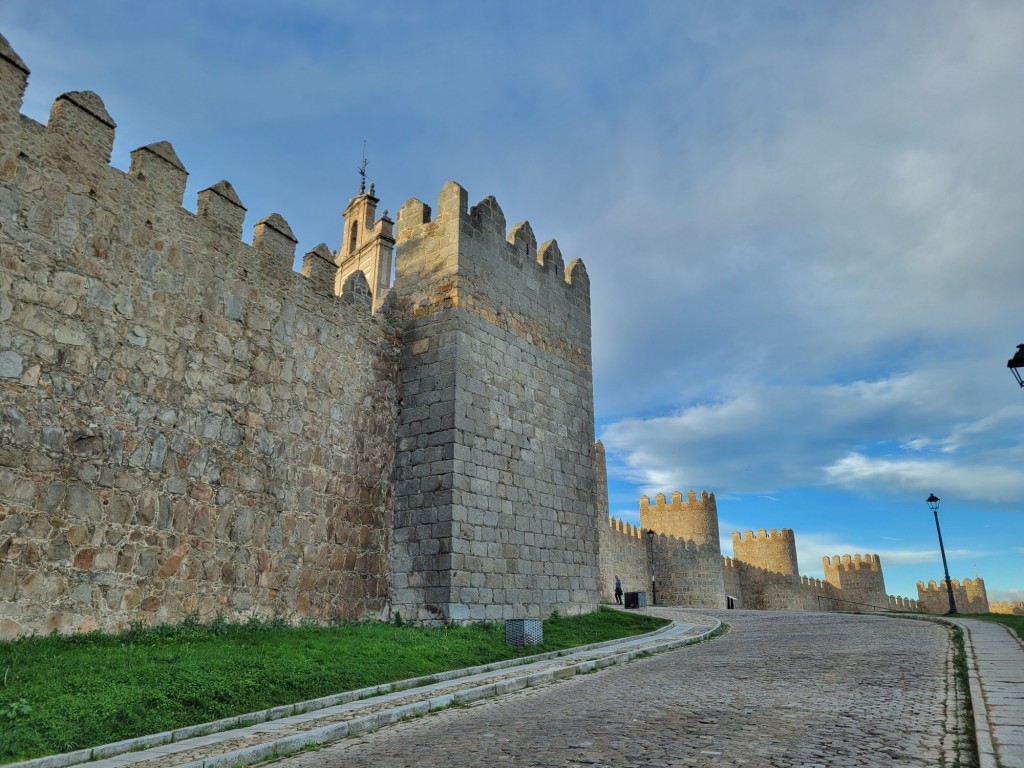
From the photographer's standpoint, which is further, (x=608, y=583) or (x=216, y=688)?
(x=608, y=583)

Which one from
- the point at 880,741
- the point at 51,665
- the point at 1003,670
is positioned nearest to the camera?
the point at 880,741

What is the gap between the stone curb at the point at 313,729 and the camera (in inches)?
219

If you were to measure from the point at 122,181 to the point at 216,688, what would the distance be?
22.9 feet

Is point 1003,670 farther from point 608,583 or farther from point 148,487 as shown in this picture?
point 608,583

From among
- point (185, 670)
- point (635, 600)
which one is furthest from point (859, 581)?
point (185, 670)

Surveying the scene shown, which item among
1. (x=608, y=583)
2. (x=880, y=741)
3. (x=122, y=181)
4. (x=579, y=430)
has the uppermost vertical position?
(x=122, y=181)

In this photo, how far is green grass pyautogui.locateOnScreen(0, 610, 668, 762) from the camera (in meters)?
6.10

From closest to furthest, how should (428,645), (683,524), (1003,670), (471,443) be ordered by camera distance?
(1003,670), (428,645), (471,443), (683,524)

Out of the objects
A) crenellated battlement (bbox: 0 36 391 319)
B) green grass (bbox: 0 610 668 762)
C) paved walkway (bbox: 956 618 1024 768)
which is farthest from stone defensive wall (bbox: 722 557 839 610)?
crenellated battlement (bbox: 0 36 391 319)

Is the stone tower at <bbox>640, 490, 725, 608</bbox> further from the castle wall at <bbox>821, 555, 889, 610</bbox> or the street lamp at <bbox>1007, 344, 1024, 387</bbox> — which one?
the street lamp at <bbox>1007, 344, 1024, 387</bbox>

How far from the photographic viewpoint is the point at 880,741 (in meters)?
5.49

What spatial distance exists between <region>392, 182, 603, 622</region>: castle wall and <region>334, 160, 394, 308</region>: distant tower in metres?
15.5

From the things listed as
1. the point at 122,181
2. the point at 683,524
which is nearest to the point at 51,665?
the point at 122,181

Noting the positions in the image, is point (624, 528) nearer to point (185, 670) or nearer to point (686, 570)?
point (686, 570)
